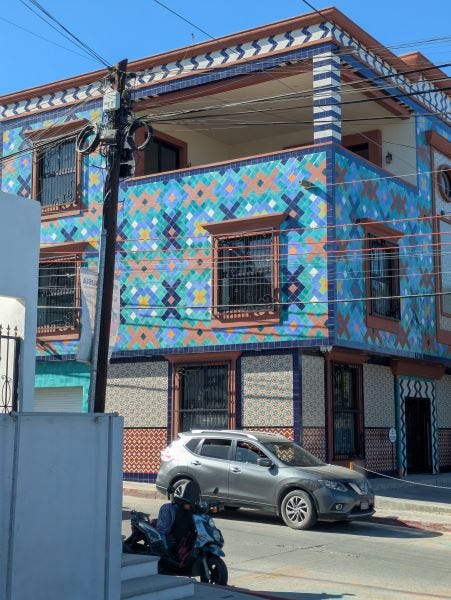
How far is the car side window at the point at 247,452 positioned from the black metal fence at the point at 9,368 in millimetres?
Answer: 5694

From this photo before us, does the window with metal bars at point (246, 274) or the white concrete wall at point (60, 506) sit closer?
the white concrete wall at point (60, 506)

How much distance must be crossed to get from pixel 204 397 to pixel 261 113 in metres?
8.59

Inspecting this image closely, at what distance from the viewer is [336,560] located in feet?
41.7

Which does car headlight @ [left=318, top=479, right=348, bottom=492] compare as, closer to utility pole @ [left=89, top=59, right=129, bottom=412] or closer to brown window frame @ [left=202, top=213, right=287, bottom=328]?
utility pole @ [left=89, top=59, right=129, bottom=412]

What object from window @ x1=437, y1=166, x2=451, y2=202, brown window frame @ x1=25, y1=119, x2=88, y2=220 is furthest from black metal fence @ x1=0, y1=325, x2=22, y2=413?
window @ x1=437, y1=166, x2=451, y2=202

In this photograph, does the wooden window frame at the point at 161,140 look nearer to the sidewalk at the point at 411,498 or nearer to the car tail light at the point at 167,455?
the sidewalk at the point at 411,498

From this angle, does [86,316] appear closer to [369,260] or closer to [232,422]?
[232,422]

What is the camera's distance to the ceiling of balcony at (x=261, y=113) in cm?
2309

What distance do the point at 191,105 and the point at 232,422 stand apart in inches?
357

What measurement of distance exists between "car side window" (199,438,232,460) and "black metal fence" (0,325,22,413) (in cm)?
568

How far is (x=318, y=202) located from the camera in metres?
20.8

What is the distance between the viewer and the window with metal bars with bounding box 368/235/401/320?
22.2 meters

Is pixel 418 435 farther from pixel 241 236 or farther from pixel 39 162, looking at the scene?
pixel 39 162

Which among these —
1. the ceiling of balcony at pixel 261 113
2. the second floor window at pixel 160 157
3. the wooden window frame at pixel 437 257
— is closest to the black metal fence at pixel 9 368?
the ceiling of balcony at pixel 261 113
